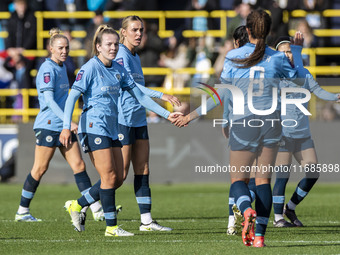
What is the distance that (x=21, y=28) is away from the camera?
1870 cm

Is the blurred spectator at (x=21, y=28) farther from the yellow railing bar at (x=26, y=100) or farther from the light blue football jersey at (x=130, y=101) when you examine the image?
the light blue football jersey at (x=130, y=101)

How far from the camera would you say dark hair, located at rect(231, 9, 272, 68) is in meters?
7.09

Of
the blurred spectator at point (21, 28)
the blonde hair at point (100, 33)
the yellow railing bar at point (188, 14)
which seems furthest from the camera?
the yellow railing bar at point (188, 14)

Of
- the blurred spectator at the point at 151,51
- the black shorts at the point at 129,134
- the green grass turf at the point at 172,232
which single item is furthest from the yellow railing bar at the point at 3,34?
the black shorts at the point at 129,134

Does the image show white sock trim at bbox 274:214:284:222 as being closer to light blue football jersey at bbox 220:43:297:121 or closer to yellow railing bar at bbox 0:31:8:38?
light blue football jersey at bbox 220:43:297:121

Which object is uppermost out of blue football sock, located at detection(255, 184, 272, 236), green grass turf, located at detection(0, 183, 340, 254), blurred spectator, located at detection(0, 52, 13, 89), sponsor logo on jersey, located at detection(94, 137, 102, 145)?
sponsor logo on jersey, located at detection(94, 137, 102, 145)

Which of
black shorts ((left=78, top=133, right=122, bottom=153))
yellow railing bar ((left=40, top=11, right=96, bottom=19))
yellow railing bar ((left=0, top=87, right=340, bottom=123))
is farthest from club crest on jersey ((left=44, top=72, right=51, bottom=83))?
yellow railing bar ((left=40, top=11, right=96, bottom=19))

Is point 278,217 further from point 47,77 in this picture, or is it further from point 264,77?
point 47,77

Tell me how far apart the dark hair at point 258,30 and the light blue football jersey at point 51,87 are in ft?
11.3

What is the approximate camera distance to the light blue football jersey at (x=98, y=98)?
813 cm

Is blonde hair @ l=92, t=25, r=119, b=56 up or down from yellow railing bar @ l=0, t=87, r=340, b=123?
up

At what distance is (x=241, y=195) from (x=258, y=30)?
57.9 inches

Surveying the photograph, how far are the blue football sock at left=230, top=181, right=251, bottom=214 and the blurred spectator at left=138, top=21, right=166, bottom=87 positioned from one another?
10917 mm

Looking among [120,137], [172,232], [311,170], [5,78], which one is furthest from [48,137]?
[5,78]
